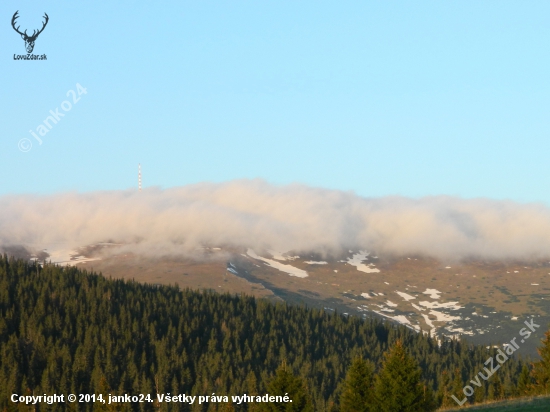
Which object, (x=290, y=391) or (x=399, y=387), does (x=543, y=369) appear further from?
(x=290, y=391)

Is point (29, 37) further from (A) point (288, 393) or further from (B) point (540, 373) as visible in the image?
(B) point (540, 373)

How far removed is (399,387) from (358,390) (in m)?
8.28

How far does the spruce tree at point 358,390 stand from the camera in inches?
3600

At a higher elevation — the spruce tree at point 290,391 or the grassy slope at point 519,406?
the grassy slope at point 519,406

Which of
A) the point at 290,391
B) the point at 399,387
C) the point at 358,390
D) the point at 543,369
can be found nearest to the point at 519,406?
the point at 399,387

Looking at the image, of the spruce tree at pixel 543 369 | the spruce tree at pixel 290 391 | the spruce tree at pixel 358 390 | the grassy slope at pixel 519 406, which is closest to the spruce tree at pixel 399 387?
the spruce tree at pixel 358 390

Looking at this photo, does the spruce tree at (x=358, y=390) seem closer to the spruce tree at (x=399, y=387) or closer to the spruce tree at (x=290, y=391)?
the spruce tree at (x=399, y=387)

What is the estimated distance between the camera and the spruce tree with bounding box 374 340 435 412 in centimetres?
8488

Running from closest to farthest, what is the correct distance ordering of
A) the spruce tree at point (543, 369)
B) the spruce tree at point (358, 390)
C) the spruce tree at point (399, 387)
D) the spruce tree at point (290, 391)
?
the spruce tree at point (399, 387) → the spruce tree at point (290, 391) → the spruce tree at point (358, 390) → the spruce tree at point (543, 369)

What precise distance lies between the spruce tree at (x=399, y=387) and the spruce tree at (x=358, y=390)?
458 centimetres

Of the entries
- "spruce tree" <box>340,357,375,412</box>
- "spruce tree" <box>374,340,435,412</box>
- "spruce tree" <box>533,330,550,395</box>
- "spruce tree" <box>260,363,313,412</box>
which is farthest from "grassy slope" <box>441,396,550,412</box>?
"spruce tree" <box>533,330,550,395</box>

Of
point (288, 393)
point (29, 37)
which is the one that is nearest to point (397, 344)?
point (288, 393)

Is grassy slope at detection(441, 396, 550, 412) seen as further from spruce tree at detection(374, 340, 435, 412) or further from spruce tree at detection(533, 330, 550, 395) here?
spruce tree at detection(533, 330, 550, 395)

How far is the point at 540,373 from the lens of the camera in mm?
111062
